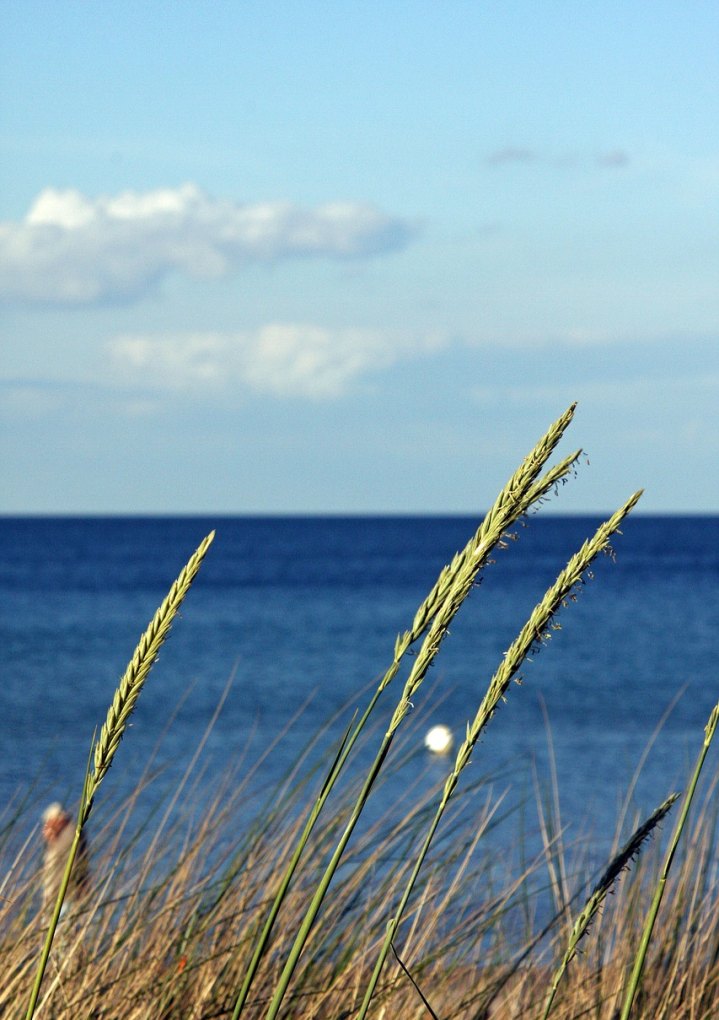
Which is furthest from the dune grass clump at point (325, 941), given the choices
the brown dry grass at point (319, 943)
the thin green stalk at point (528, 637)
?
the thin green stalk at point (528, 637)

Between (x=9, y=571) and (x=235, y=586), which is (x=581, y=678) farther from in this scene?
(x=9, y=571)

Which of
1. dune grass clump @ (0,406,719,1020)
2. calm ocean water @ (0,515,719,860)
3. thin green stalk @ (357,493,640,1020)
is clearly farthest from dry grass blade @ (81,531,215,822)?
dune grass clump @ (0,406,719,1020)

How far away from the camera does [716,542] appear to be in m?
142

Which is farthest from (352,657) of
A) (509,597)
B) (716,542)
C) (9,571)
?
(716,542)

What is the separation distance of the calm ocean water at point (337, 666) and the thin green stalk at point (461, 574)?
0.16 m

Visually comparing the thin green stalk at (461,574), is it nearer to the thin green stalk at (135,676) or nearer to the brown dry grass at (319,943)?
the thin green stalk at (135,676)

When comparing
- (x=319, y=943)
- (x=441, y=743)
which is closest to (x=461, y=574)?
(x=319, y=943)

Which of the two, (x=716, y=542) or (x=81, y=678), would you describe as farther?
(x=716, y=542)

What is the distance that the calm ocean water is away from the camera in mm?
19875

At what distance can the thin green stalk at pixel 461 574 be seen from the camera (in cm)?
135

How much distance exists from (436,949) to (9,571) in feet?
357

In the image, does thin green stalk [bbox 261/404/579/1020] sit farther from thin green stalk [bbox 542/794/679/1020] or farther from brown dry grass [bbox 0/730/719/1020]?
brown dry grass [bbox 0/730/719/1020]

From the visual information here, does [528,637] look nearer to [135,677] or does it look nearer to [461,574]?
[461,574]

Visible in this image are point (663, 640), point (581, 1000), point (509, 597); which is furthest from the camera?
point (509, 597)
